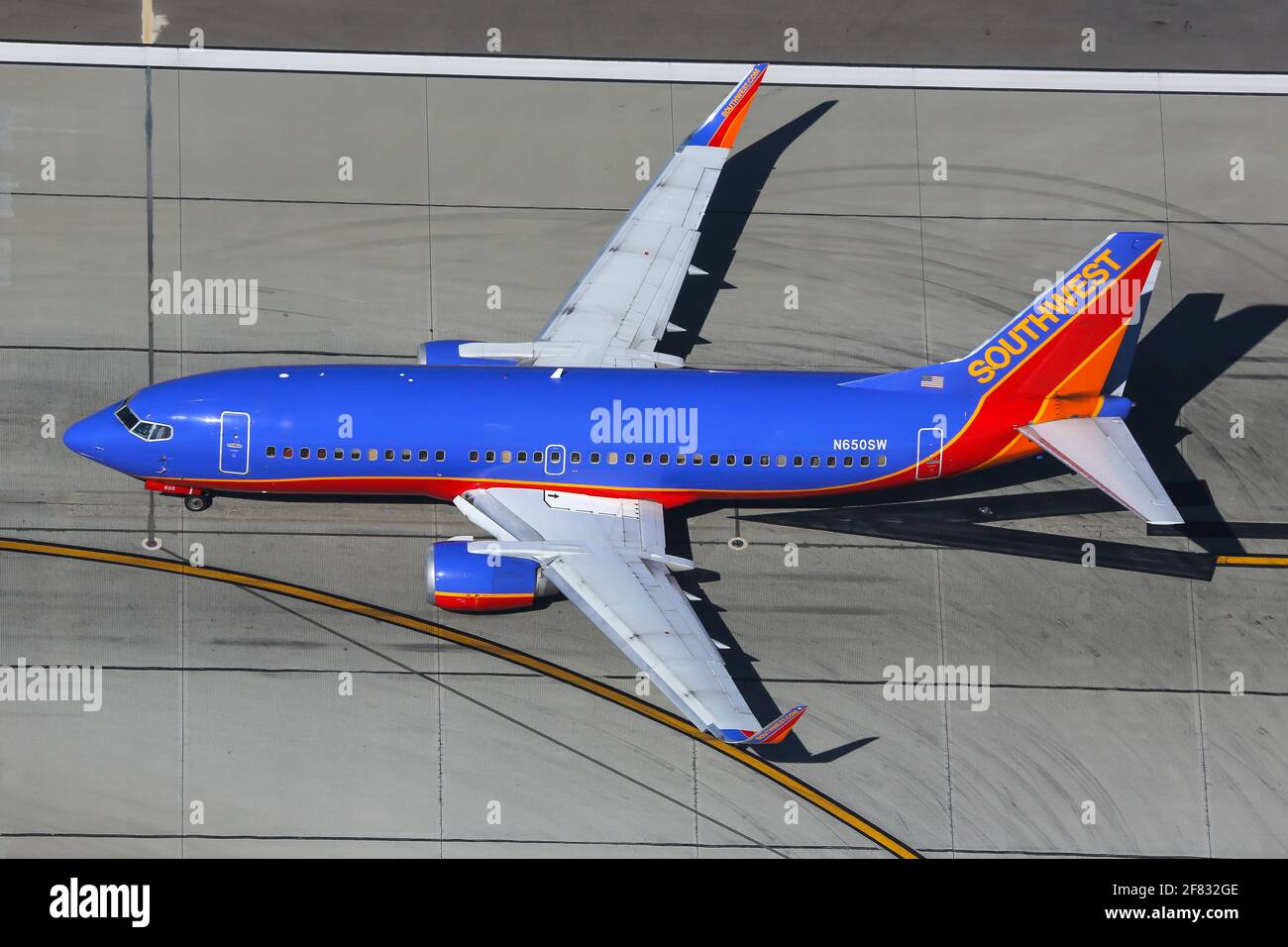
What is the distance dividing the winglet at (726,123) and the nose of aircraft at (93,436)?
1698cm

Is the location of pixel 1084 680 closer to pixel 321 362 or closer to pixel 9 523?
pixel 321 362

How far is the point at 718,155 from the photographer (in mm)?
36594

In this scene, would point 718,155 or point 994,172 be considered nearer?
point 718,155

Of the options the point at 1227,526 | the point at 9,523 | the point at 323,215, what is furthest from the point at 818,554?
the point at 9,523

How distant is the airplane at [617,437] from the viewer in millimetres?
31484

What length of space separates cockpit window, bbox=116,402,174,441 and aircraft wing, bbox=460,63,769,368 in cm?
750

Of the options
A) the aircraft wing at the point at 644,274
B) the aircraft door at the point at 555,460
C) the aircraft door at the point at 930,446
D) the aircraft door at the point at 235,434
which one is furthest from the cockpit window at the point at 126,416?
the aircraft door at the point at 930,446

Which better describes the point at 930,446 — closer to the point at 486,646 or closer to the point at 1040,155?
the point at 1040,155

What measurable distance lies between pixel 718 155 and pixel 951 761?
57.4ft

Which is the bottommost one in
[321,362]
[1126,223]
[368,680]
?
[368,680]

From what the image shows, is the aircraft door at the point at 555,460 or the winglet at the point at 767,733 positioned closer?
the winglet at the point at 767,733

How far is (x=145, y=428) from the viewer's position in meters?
31.9

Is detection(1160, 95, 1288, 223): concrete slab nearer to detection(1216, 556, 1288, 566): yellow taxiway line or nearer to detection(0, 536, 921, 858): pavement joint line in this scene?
detection(1216, 556, 1288, 566): yellow taxiway line

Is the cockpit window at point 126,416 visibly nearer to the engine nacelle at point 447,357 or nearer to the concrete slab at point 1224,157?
the engine nacelle at point 447,357
